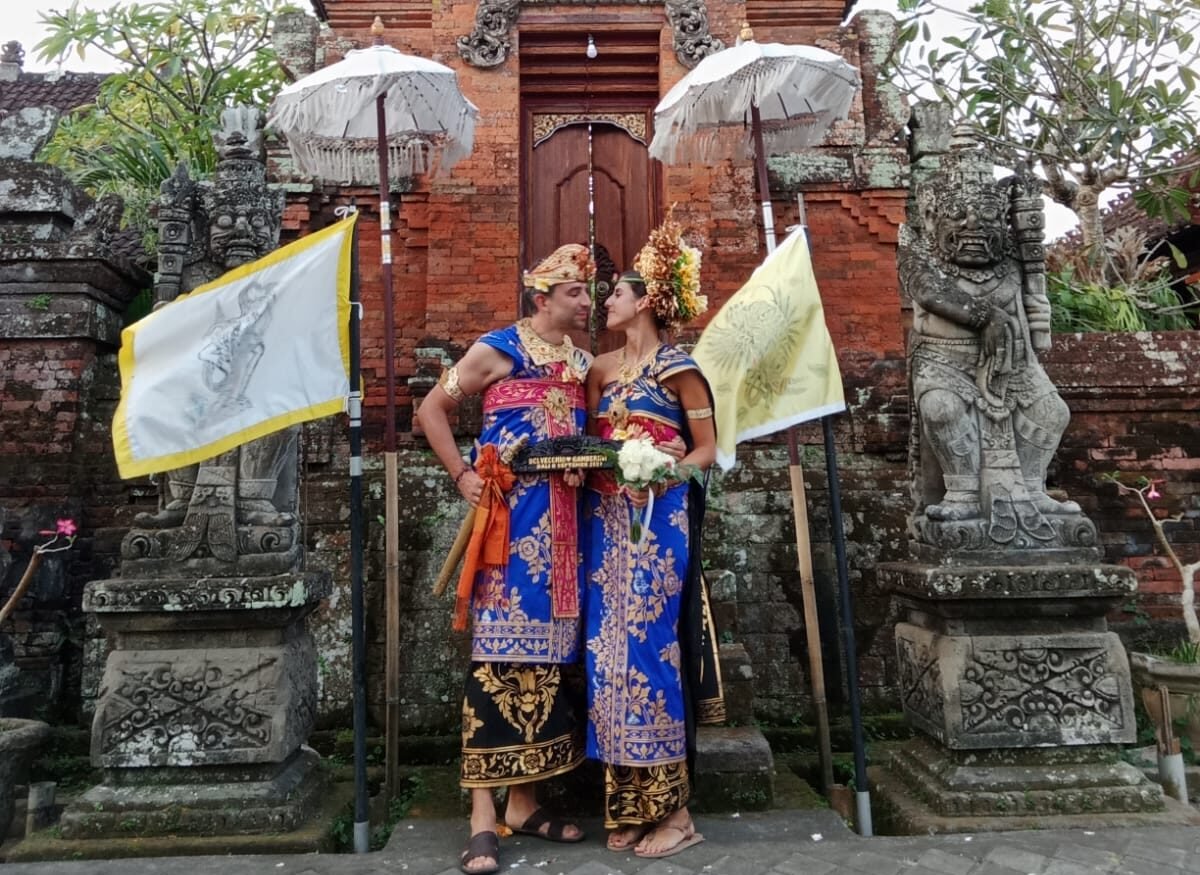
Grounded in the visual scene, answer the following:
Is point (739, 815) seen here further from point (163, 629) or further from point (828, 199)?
point (828, 199)

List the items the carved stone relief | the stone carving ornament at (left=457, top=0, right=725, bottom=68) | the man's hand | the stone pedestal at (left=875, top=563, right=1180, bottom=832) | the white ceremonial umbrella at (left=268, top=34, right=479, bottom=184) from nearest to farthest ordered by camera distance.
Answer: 1. the man's hand
2. the stone pedestal at (left=875, top=563, right=1180, bottom=832)
3. the white ceremonial umbrella at (left=268, top=34, right=479, bottom=184)
4. the stone carving ornament at (left=457, top=0, right=725, bottom=68)
5. the carved stone relief

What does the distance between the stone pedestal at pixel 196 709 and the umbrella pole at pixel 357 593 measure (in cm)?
29

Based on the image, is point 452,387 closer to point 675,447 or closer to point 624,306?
point 624,306

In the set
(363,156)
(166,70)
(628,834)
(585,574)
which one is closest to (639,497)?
(585,574)

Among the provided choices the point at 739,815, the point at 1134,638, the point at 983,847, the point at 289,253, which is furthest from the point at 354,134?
the point at 1134,638

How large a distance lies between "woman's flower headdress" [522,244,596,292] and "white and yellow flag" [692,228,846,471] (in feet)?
2.14

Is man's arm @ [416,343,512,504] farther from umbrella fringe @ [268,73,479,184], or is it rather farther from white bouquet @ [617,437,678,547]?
umbrella fringe @ [268,73,479,184]

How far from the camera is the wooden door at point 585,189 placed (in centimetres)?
627

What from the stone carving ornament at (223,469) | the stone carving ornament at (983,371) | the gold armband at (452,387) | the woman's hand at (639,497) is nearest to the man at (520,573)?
the gold armband at (452,387)

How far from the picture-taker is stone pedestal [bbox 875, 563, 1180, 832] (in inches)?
125

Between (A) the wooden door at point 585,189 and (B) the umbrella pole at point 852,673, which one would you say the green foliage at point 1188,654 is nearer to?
(B) the umbrella pole at point 852,673

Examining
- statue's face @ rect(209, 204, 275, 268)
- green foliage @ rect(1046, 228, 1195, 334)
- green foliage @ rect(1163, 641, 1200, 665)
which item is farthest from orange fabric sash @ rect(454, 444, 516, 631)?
green foliage @ rect(1046, 228, 1195, 334)

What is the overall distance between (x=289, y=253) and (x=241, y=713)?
6.09 feet

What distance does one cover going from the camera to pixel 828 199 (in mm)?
6094
